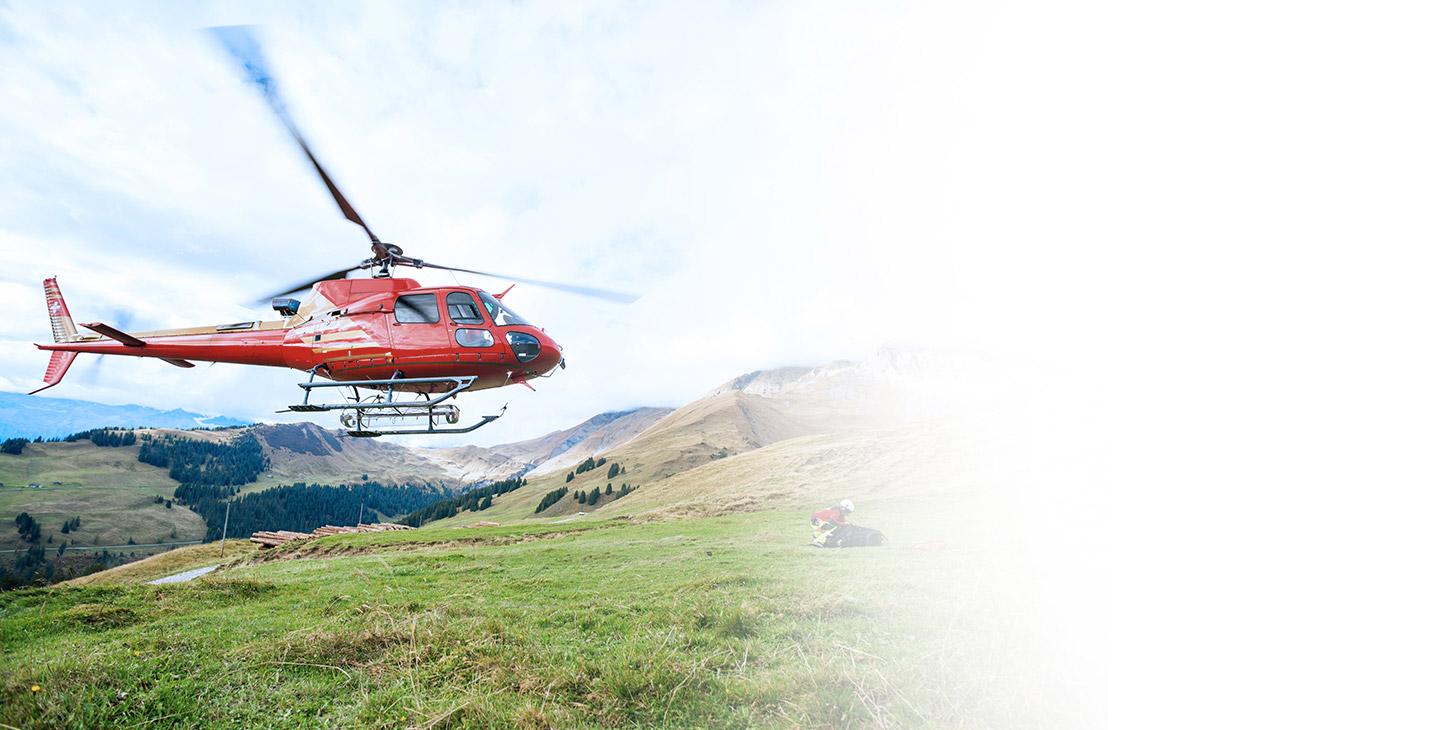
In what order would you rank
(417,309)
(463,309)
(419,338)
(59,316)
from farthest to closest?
(59,316) < (463,309) < (417,309) < (419,338)

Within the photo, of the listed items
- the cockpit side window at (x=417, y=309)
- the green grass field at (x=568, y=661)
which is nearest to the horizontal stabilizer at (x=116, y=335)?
the green grass field at (x=568, y=661)

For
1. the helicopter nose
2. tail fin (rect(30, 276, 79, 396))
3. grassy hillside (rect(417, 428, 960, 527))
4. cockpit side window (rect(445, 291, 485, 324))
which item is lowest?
grassy hillside (rect(417, 428, 960, 527))

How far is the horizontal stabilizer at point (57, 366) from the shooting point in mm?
16641

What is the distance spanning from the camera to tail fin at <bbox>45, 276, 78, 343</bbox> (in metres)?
17.7

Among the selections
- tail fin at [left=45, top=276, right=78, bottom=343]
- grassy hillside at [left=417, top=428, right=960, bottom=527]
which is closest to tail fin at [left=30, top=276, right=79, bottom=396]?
tail fin at [left=45, top=276, right=78, bottom=343]

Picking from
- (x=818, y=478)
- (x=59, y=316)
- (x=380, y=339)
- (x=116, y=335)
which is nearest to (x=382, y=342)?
(x=380, y=339)

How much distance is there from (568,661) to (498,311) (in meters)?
10.1

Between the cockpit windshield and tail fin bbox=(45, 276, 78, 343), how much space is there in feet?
44.8

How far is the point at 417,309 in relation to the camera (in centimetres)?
1485

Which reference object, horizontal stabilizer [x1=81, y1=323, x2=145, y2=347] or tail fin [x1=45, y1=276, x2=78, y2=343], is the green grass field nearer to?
horizontal stabilizer [x1=81, y1=323, x2=145, y2=347]

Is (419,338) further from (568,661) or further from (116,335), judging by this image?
(568,661)

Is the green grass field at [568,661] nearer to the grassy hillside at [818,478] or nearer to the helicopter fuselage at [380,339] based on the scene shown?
the helicopter fuselage at [380,339]

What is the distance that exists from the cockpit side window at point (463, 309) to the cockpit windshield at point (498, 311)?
0.84 feet

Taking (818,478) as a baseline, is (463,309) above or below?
above
